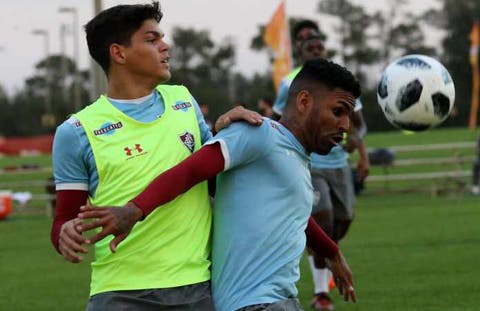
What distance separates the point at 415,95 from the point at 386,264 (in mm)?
5877

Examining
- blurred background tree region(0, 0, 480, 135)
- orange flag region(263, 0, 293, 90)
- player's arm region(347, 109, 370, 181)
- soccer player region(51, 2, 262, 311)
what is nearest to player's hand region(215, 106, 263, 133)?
soccer player region(51, 2, 262, 311)

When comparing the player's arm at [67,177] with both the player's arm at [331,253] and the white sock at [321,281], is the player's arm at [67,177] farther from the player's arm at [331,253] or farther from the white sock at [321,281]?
the white sock at [321,281]

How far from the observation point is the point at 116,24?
15.2ft

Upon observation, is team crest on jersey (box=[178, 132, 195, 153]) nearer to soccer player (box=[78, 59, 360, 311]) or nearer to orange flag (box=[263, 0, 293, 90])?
soccer player (box=[78, 59, 360, 311])

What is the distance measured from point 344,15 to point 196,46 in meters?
14.3

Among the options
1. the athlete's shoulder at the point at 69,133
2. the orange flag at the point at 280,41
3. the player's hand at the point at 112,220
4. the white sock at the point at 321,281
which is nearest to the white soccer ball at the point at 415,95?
the white sock at the point at 321,281

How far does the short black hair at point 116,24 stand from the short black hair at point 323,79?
722 millimetres

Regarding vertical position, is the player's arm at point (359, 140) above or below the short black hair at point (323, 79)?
below

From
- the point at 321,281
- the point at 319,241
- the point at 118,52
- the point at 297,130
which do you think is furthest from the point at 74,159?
the point at 321,281

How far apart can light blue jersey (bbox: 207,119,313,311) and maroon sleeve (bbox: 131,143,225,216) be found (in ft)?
0.18

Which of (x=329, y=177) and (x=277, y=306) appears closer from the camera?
(x=277, y=306)

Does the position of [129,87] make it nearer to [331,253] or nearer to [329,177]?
[331,253]

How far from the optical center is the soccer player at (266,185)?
13.8 feet

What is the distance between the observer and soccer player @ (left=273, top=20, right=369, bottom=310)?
9719mm
